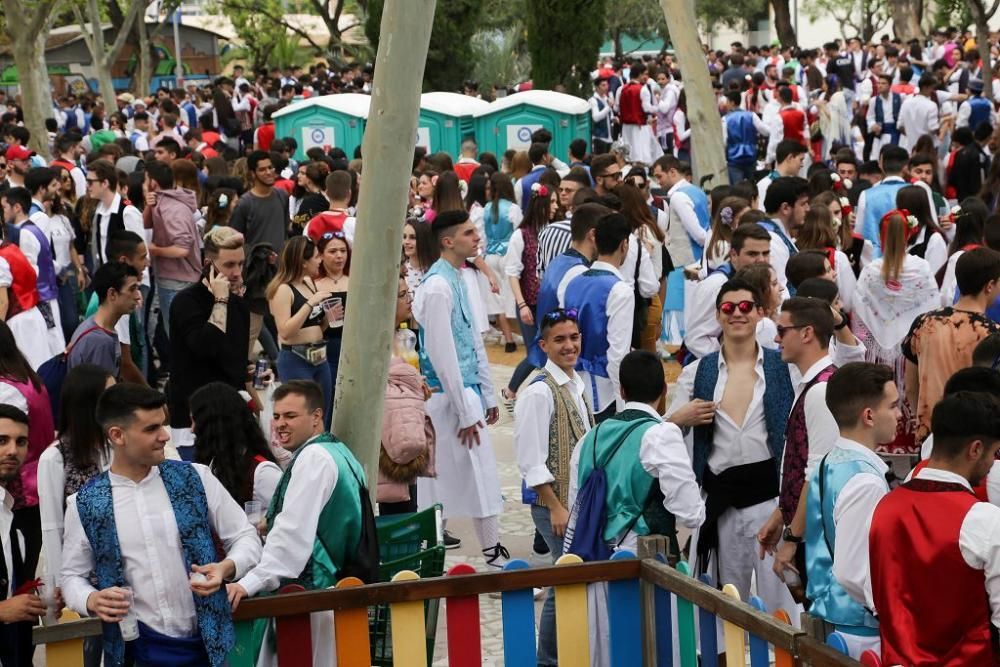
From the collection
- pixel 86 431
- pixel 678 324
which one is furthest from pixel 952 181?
pixel 86 431

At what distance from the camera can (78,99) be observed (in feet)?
120

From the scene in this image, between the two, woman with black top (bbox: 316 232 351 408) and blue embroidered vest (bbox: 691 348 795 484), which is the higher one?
woman with black top (bbox: 316 232 351 408)

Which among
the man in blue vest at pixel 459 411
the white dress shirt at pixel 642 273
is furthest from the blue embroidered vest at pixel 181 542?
the white dress shirt at pixel 642 273

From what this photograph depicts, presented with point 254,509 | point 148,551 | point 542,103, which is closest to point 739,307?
point 254,509

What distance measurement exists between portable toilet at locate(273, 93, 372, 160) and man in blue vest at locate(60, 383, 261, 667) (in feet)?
55.7

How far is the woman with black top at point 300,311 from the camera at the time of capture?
8828 mm

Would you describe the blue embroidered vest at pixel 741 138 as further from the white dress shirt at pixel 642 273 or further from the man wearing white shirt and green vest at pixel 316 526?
the man wearing white shirt and green vest at pixel 316 526

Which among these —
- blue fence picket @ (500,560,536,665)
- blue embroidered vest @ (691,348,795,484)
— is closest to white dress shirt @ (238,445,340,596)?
blue fence picket @ (500,560,536,665)

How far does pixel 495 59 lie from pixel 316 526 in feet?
98.0

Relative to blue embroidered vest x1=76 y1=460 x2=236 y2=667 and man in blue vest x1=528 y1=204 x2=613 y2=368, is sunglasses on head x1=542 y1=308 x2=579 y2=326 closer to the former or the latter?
man in blue vest x1=528 y1=204 x2=613 y2=368

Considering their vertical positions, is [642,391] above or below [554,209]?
below

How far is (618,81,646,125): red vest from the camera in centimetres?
2592

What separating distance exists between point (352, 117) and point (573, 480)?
633 inches

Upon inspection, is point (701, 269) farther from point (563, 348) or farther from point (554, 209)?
point (563, 348)
